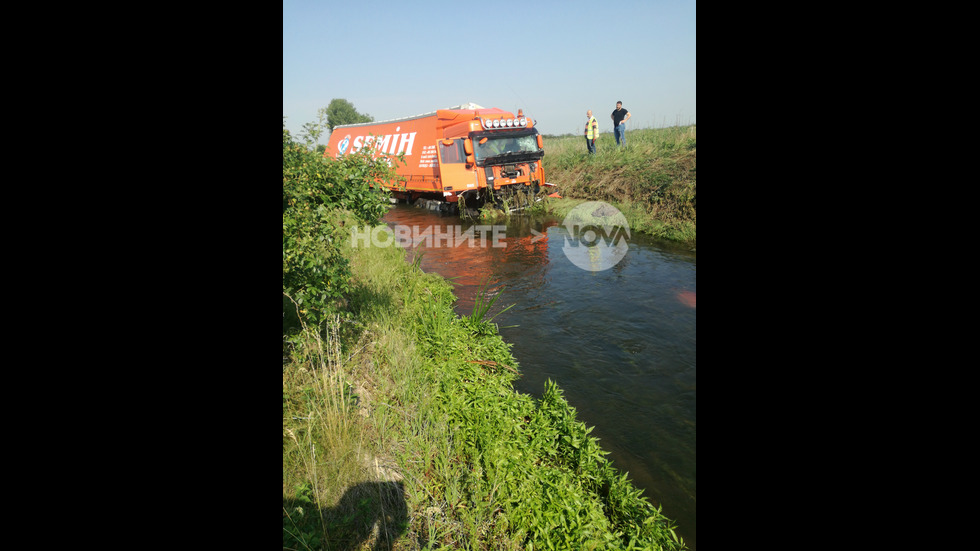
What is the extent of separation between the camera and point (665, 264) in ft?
33.3

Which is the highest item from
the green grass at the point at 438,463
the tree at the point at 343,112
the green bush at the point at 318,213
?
the tree at the point at 343,112

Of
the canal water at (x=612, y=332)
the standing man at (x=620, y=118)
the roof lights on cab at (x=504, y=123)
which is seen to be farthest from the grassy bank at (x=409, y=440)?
the standing man at (x=620, y=118)

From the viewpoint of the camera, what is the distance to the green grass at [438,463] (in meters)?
3.01

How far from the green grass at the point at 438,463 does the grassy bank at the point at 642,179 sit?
869cm

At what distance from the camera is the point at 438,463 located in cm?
359

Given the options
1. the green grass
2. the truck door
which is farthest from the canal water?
the truck door

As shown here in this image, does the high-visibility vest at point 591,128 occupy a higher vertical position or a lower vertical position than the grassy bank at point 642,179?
higher

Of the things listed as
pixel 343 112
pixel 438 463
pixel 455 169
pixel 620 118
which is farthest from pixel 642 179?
pixel 343 112

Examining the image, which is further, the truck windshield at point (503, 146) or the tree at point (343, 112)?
the tree at point (343, 112)

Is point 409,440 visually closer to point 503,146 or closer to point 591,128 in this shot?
point 503,146

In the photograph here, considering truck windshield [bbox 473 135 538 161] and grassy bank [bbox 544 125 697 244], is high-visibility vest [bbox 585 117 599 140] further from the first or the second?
truck windshield [bbox 473 135 538 161]

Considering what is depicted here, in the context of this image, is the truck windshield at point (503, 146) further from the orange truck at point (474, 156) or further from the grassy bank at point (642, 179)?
the grassy bank at point (642, 179)

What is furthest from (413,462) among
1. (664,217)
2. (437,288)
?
(664,217)

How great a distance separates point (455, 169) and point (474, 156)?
2.28 ft
